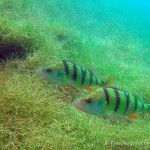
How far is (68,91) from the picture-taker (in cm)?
666

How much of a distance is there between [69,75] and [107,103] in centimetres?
112

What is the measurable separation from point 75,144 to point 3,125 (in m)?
1.33

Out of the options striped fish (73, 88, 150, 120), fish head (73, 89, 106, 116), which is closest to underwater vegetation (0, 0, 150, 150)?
striped fish (73, 88, 150, 120)

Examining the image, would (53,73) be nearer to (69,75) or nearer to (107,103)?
(69,75)

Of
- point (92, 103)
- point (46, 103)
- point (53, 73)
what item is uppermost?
point (92, 103)

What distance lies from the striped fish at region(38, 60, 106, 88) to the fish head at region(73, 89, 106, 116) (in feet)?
2.81

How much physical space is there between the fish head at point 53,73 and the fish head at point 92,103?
1.04 metres

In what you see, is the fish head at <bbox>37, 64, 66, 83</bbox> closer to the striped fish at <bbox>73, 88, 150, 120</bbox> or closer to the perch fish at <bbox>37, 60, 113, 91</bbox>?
the perch fish at <bbox>37, 60, 113, 91</bbox>

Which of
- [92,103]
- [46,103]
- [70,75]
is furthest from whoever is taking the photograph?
[46,103]

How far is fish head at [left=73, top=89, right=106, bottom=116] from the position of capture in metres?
3.44

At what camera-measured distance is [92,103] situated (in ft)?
11.4

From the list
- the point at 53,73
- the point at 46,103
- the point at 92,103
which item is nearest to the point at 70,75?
the point at 53,73

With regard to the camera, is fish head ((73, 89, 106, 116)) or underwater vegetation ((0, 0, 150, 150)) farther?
underwater vegetation ((0, 0, 150, 150))

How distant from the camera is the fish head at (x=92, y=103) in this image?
344 centimetres
